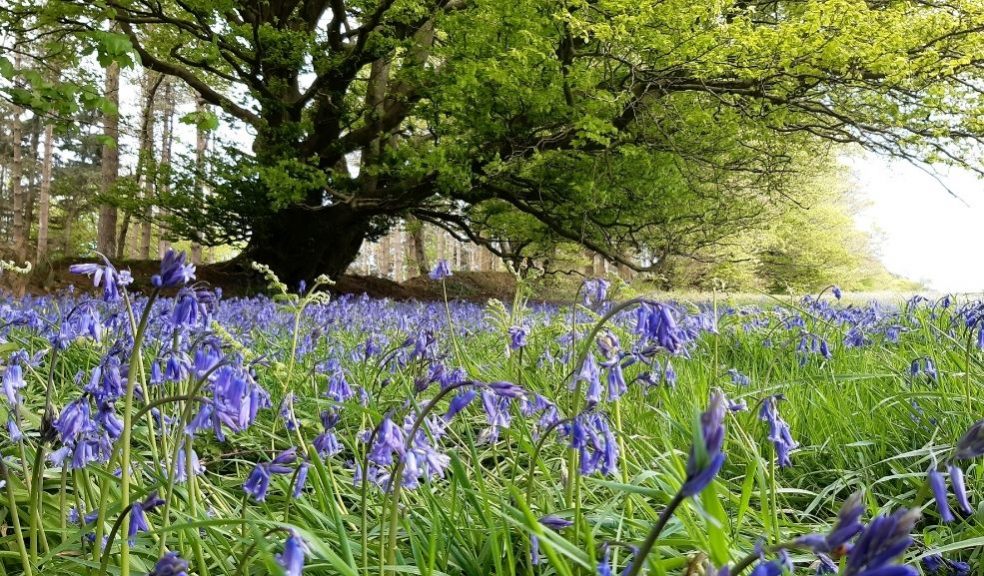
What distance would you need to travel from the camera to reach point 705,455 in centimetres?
56

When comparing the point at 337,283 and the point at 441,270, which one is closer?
the point at 441,270

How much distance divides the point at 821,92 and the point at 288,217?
30.2 ft

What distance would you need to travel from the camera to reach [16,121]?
20609 mm

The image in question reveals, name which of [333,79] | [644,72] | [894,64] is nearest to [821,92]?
[894,64]

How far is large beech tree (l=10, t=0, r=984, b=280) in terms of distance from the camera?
738 cm

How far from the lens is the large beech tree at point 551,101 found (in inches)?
290

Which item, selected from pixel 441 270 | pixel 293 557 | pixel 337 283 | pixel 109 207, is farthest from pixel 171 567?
pixel 109 207

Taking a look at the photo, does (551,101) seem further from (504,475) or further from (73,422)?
(73,422)

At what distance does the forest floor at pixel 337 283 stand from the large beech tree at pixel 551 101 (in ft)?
3.39

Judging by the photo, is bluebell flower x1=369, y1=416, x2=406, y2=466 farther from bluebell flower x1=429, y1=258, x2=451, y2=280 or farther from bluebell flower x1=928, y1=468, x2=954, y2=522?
bluebell flower x1=429, y1=258, x2=451, y2=280

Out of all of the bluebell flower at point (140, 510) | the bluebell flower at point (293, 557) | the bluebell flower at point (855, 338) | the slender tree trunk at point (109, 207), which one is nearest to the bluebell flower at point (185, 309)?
the bluebell flower at point (140, 510)

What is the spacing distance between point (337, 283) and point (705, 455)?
1402cm

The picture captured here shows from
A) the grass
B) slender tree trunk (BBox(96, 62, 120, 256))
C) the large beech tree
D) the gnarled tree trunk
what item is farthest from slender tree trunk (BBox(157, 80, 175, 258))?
the grass

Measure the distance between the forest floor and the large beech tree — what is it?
1033mm
